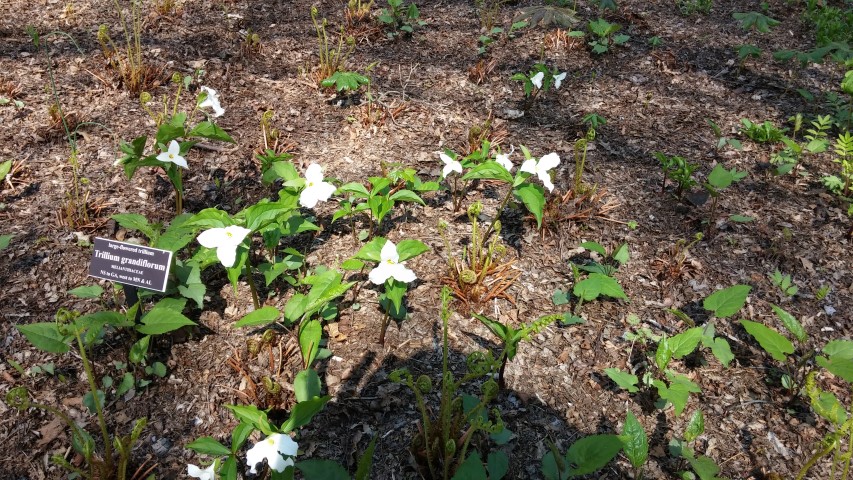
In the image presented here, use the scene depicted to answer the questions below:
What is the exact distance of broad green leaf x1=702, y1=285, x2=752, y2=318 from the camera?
223cm

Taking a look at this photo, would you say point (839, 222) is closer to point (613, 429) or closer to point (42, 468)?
point (613, 429)

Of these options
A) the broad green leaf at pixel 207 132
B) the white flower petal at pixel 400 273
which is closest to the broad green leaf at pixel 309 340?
the white flower petal at pixel 400 273

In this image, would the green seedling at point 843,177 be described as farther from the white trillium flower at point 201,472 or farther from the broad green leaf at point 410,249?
the white trillium flower at point 201,472

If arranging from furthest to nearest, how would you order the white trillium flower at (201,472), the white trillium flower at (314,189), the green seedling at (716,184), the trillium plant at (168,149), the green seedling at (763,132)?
the green seedling at (763,132), the green seedling at (716,184), the trillium plant at (168,149), the white trillium flower at (314,189), the white trillium flower at (201,472)

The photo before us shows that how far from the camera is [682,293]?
2.60 m

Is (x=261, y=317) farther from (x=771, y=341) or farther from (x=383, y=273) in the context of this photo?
(x=771, y=341)

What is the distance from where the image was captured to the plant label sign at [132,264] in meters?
1.97

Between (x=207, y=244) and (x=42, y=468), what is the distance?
0.97 m

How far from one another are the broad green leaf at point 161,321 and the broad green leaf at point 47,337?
243mm

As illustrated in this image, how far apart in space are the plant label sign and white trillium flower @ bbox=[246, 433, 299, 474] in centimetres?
76

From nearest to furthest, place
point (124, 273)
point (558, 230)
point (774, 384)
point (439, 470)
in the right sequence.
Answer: point (439, 470)
point (124, 273)
point (774, 384)
point (558, 230)

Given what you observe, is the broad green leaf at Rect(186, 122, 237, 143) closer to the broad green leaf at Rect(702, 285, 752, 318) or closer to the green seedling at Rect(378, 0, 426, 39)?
the broad green leaf at Rect(702, 285, 752, 318)

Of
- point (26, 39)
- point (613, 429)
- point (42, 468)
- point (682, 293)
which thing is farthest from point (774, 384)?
point (26, 39)

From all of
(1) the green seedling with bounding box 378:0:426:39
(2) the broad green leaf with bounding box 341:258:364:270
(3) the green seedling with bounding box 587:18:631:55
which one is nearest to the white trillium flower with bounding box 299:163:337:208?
(2) the broad green leaf with bounding box 341:258:364:270
